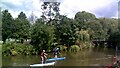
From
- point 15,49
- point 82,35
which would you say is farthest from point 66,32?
point 15,49

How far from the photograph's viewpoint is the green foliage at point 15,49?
98.1 feet

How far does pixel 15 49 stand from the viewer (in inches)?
1211

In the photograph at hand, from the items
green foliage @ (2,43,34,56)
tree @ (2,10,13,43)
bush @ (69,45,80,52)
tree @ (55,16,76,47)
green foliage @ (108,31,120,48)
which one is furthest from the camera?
green foliage @ (108,31,120,48)

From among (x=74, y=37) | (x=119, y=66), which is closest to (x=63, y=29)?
(x=74, y=37)

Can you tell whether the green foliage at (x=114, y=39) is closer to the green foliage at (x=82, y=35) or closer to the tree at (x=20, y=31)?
the green foliage at (x=82, y=35)

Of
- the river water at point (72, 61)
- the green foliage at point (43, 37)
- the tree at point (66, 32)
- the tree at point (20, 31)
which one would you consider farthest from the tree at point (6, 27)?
the river water at point (72, 61)

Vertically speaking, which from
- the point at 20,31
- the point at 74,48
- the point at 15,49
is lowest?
the point at 74,48

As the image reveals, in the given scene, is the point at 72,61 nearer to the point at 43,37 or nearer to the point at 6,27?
the point at 43,37

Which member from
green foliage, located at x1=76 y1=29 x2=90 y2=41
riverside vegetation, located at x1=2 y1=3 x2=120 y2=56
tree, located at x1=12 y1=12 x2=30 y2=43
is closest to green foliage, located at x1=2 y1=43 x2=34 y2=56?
riverside vegetation, located at x1=2 y1=3 x2=120 y2=56

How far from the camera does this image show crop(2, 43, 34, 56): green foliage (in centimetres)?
2991

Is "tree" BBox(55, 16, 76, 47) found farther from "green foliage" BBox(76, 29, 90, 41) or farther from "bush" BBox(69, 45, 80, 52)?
"bush" BBox(69, 45, 80, 52)

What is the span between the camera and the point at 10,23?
40.0m

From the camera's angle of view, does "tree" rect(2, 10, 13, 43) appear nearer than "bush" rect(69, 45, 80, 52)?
No

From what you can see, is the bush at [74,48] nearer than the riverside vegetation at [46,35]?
No
